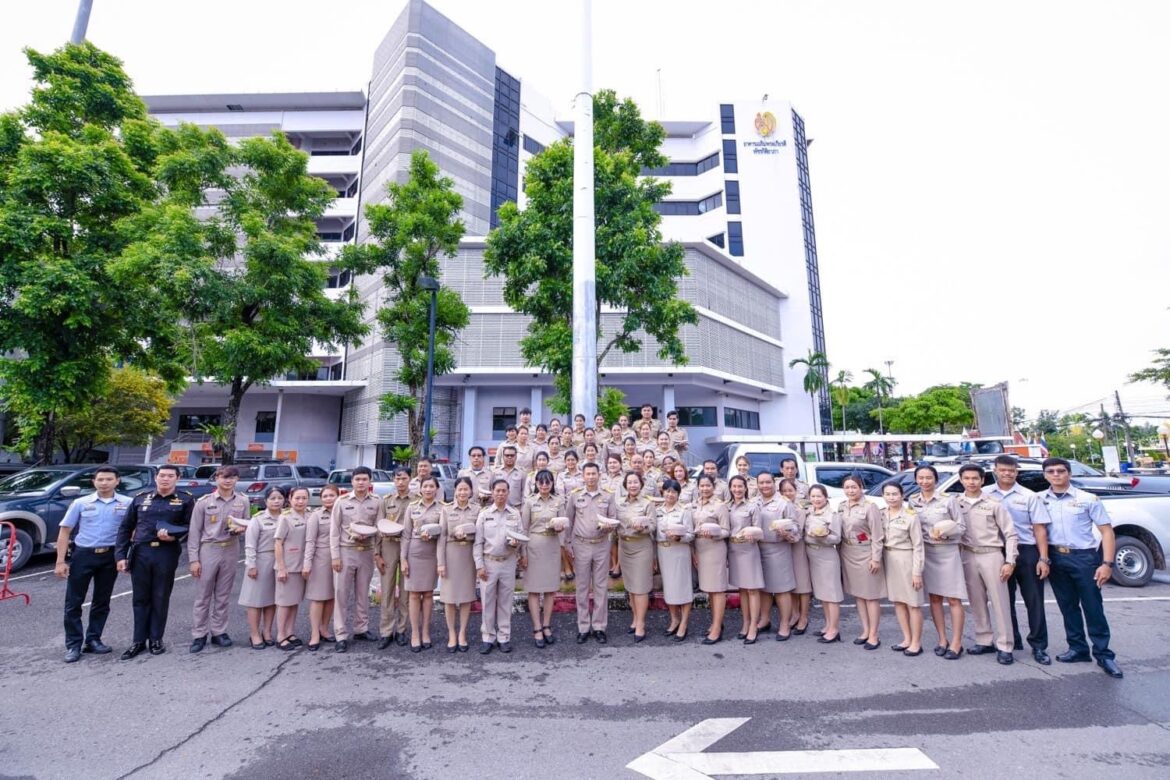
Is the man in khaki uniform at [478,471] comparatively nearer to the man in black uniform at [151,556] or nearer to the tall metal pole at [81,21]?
the man in black uniform at [151,556]

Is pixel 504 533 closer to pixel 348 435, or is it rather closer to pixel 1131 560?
pixel 1131 560

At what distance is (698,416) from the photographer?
3397cm

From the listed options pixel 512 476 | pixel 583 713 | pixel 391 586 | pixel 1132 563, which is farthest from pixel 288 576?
pixel 1132 563

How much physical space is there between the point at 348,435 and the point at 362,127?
71.5 feet

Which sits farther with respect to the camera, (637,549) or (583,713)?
(637,549)

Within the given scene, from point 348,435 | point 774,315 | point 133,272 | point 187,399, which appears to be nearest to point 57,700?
point 133,272

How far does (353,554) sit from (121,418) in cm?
2633

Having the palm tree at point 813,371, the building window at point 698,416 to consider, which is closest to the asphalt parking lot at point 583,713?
the building window at point 698,416

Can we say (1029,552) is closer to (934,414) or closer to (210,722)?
(210,722)

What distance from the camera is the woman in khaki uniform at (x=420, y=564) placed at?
536cm

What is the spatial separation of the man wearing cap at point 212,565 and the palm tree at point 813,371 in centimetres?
3915

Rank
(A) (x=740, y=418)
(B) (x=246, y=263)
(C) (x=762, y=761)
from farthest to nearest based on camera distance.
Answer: (A) (x=740, y=418) → (B) (x=246, y=263) → (C) (x=762, y=761)

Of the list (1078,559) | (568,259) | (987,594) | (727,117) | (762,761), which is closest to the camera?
(762,761)

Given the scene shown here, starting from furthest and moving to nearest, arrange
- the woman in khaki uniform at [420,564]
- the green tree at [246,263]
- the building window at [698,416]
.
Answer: the building window at [698,416] < the green tree at [246,263] < the woman in khaki uniform at [420,564]
